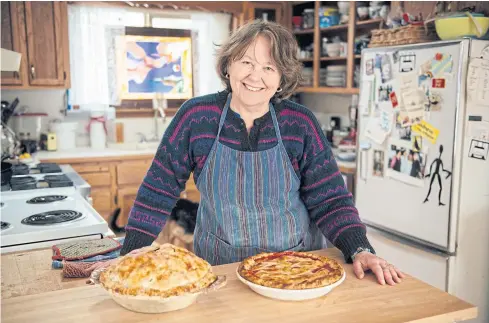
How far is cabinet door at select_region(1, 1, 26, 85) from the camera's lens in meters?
3.99

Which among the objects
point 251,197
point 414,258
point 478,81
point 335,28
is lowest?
point 414,258

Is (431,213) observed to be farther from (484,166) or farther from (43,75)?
(43,75)

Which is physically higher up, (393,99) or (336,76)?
(336,76)

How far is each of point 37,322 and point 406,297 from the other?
34.1 inches

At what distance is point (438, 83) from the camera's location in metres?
2.79

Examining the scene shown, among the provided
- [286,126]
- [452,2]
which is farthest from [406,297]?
[452,2]

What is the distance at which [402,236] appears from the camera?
3072 mm

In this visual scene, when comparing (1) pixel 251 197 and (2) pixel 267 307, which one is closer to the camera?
(2) pixel 267 307

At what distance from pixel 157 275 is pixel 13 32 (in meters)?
3.54

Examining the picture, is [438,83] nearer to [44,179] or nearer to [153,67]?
[44,179]

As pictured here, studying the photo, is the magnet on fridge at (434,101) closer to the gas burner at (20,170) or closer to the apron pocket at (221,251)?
the apron pocket at (221,251)

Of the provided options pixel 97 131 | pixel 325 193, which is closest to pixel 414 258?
pixel 325 193

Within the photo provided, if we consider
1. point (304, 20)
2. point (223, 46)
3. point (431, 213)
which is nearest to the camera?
point (223, 46)

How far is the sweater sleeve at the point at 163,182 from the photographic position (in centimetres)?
159
